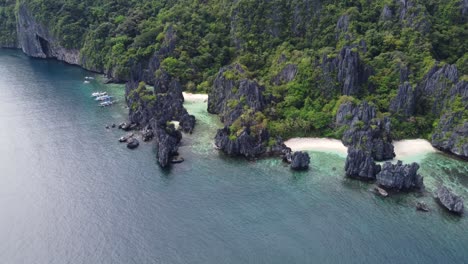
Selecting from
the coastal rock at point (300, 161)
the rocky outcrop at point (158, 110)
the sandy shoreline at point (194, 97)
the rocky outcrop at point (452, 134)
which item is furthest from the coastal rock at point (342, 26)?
the coastal rock at point (300, 161)

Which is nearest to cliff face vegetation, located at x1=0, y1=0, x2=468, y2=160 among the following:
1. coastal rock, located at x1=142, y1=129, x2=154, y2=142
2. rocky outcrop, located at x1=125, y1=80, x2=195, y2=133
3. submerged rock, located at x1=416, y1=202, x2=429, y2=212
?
rocky outcrop, located at x1=125, y1=80, x2=195, y2=133

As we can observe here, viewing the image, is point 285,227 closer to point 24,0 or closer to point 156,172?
point 156,172

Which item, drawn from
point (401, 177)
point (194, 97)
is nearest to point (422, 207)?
point (401, 177)

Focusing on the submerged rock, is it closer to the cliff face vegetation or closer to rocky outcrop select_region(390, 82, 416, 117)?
the cliff face vegetation

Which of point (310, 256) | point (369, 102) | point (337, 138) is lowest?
point (310, 256)

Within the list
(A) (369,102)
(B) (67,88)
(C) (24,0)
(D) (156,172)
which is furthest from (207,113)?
(C) (24,0)

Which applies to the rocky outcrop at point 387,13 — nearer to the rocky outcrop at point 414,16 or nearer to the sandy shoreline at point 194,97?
the rocky outcrop at point 414,16

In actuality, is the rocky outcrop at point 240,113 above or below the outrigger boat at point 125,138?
above
